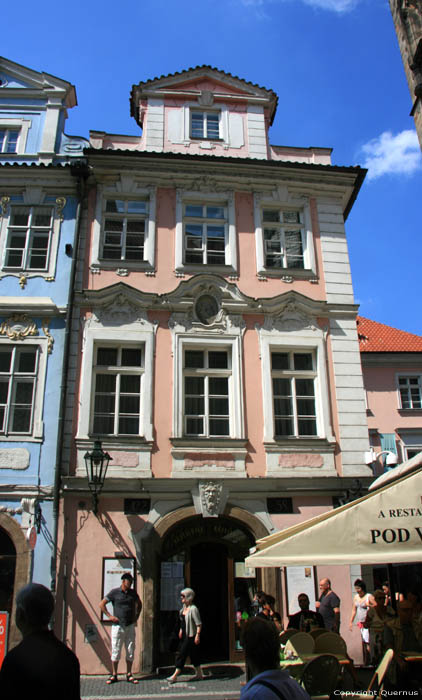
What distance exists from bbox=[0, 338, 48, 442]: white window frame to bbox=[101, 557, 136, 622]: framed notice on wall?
2.96 meters

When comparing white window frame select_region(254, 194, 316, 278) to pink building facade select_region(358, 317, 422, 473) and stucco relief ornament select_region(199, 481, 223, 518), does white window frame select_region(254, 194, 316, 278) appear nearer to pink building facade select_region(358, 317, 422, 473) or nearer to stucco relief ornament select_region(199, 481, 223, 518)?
stucco relief ornament select_region(199, 481, 223, 518)

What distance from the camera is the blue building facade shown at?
11.1 m

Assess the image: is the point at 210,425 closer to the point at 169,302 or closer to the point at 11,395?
the point at 169,302

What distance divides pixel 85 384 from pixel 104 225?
4369mm

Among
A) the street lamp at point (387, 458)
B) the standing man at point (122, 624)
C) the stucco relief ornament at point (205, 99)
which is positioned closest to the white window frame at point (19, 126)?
the stucco relief ornament at point (205, 99)

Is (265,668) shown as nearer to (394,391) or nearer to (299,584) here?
(299,584)

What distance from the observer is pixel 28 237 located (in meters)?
13.7

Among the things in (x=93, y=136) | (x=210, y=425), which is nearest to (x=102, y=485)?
(x=210, y=425)

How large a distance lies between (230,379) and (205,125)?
776 cm

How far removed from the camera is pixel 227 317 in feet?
43.7

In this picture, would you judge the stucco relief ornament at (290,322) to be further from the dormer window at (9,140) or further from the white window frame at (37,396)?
the dormer window at (9,140)

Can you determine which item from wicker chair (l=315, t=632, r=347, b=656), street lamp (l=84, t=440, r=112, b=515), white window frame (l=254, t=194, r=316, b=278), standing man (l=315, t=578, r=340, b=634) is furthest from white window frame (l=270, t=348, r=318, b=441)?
wicker chair (l=315, t=632, r=347, b=656)

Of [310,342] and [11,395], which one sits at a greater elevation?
[310,342]

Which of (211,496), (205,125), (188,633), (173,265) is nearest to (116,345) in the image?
(173,265)
